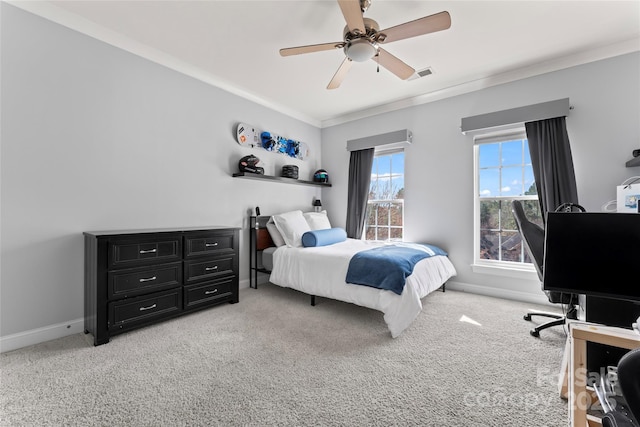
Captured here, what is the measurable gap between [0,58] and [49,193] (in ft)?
3.40

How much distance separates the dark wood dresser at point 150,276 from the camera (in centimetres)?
216

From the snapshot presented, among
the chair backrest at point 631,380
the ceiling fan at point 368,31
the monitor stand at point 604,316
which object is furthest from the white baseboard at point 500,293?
the chair backrest at point 631,380

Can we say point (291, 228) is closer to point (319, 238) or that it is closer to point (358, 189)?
point (319, 238)

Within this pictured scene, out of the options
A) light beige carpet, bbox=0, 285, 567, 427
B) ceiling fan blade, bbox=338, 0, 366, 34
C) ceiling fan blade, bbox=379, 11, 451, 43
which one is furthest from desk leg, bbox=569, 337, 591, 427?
ceiling fan blade, bbox=338, 0, 366, 34

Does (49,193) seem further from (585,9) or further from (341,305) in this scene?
(585,9)

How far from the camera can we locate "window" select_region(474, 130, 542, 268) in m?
3.26

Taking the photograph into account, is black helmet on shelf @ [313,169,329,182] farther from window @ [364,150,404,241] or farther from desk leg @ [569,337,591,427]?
desk leg @ [569,337,591,427]

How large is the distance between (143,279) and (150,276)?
57 mm

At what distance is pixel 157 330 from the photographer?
2.37 metres

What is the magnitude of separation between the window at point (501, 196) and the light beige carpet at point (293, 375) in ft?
3.37

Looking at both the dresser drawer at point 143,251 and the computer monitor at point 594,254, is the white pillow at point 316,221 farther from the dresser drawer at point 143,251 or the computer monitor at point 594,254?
the computer monitor at point 594,254

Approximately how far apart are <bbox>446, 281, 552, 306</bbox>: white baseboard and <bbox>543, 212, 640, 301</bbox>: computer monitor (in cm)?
199

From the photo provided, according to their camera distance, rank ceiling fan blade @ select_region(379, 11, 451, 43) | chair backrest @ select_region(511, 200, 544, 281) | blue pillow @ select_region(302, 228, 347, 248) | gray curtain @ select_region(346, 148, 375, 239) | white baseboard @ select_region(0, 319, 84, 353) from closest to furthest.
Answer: ceiling fan blade @ select_region(379, 11, 451, 43) < white baseboard @ select_region(0, 319, 84, 353) < chair backrest @ select_region(511, 200, 544, 281) < blue pillow @ select_region(302, 228, 347, 248) < gray curtain @ select_region(346, 148, 375, 239)

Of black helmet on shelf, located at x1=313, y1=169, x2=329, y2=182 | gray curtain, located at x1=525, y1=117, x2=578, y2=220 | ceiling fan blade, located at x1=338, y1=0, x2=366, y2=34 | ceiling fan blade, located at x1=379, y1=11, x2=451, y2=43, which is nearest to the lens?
ceiling fan blade, located at x1=338, y1=0, x2=366, y2=34
